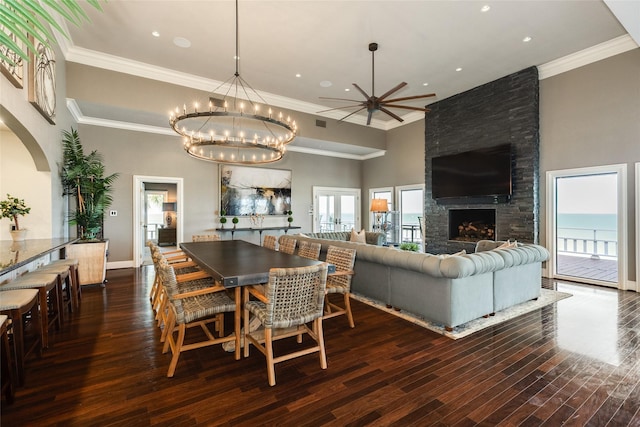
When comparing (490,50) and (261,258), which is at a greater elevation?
(490,50)

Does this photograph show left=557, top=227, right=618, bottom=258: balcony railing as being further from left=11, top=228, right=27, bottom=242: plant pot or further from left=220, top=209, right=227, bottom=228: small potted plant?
left=11, top=228, right=27, bottom=242: plant pot

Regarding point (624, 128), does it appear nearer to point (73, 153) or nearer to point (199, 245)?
point (199, 245)

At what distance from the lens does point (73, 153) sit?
5.34m

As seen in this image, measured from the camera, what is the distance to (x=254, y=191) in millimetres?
8328

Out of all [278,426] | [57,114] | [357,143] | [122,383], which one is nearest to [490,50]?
[357,143]

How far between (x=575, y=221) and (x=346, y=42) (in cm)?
648

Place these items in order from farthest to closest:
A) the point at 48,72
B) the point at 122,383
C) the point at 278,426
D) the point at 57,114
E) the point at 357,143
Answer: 1. the point at 357,143
2. the point at 57,114
3. the point at 48,72
4. the point at 122,383
5. the point at 278,426

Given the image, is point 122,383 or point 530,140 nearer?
point 122,383

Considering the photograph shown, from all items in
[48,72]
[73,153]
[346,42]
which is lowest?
[73,153]

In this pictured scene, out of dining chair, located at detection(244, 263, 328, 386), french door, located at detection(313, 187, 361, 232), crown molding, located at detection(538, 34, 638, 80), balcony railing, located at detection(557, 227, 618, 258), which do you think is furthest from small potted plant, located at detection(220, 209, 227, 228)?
balcony railing, located at detection(557, 227, 618, 258)

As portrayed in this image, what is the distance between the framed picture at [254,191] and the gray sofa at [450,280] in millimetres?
4528

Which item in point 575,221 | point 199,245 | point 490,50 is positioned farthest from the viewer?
point 575,221

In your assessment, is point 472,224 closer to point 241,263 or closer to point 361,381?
point 361,381

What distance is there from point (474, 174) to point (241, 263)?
→ 18.3ft
